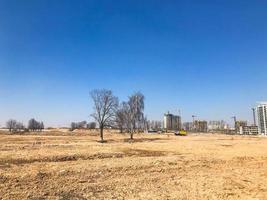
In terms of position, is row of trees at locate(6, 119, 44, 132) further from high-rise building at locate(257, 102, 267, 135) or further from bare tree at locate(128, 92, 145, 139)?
high-rise building at locate(257, 102, 267, 135)

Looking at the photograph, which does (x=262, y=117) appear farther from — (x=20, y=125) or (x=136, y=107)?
(x=20, y=125)

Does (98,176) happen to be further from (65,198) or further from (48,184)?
(65,198)

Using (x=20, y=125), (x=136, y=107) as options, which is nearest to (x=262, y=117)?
(x=136, y=107)

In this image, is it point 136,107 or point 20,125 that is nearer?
point 136,107

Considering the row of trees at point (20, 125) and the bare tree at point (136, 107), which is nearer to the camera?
the bare tree at point (136, 107)

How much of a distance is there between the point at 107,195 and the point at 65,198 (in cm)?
167

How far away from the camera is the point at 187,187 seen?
13.9m

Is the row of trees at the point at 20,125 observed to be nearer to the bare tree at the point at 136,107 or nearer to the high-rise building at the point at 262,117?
the bare tree at the point at 136,107

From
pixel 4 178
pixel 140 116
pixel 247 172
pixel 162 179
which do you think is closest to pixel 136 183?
pixel 162 179

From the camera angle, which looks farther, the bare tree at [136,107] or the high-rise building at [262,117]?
the high-rise building at [262,117]

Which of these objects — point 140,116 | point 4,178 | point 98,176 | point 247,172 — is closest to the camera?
point 4,178

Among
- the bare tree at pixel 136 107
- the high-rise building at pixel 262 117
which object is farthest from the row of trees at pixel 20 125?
the high-rise building at pixel 262 117

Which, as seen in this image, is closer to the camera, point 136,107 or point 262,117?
point 136,107

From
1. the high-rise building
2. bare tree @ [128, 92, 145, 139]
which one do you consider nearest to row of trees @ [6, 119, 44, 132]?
bare tree @ [128, 92, 145, 139]
